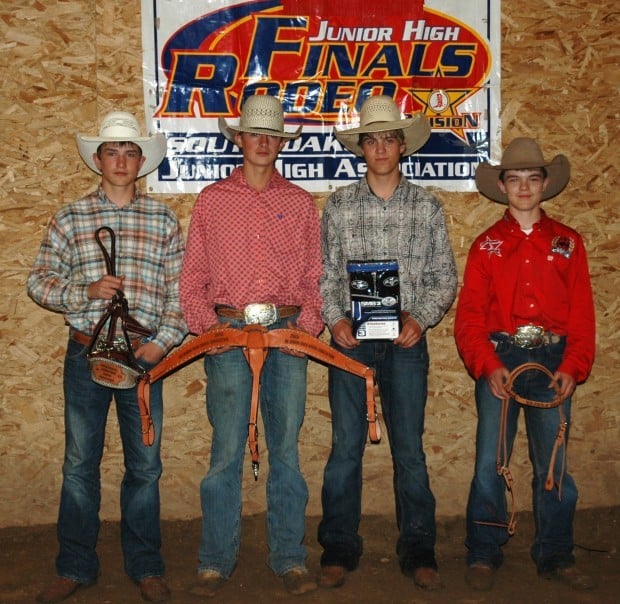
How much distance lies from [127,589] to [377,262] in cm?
209

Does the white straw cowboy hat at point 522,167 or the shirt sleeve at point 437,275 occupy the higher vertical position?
the white straw cowboy hat at point 522,167

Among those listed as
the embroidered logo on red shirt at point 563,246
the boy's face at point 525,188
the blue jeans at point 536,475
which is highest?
the boy's face at point 525,188

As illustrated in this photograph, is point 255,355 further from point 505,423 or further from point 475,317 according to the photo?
point 505,423

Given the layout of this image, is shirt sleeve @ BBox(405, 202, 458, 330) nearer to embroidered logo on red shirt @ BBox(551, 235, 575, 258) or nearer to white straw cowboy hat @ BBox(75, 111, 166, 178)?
embroidered logo on red shirt @ BBox(551, 235, 575, 258)

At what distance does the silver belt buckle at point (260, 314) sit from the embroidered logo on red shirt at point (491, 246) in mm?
1154

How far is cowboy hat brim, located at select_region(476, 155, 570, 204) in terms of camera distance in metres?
4.99

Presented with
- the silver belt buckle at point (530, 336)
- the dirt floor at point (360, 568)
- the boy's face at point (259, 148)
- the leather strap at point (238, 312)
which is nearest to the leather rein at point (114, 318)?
the leather strap at point (238, 312)

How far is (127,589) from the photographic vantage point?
15.2 feet

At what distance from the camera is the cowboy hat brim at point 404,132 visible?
15.5 feet

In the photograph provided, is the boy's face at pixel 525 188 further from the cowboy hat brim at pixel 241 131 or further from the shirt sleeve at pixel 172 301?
the shirt sleeve at pixel 172 301

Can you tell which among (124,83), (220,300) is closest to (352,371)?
(220,300)

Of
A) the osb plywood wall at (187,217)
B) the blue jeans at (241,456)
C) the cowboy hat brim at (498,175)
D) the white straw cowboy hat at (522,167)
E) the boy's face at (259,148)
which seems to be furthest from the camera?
the osb plywood wall at (187,217)

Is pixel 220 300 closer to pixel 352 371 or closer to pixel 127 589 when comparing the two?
pixel 352 371

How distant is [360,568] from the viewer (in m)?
4.93
